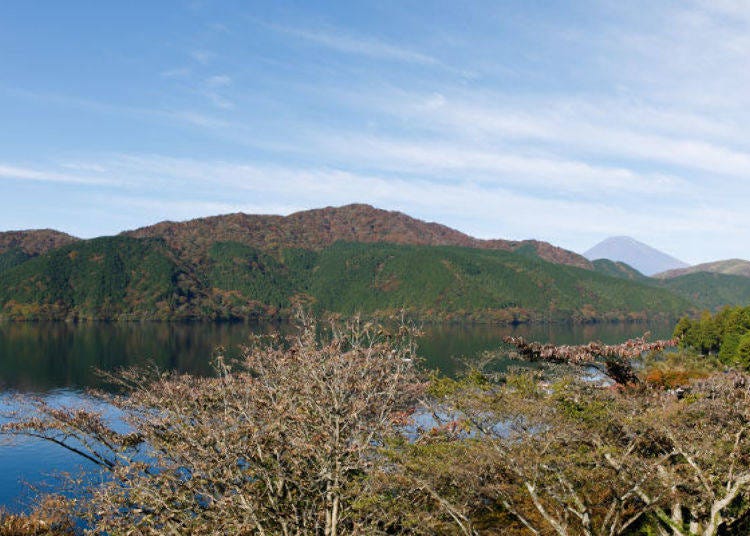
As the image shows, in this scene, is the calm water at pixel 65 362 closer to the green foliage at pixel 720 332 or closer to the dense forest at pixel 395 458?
the dense forest at pixel 395 458

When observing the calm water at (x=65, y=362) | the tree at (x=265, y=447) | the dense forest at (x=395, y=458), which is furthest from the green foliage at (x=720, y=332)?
the tree at (x=265, y=447)

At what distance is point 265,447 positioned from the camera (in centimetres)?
1514

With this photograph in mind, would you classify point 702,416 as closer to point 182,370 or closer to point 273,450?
point 273,450

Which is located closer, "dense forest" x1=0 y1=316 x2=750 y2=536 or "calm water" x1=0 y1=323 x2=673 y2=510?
"dense forest" x1=0 y1=316 x2=750 y2=536

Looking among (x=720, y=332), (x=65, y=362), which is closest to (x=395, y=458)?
(x=720, y=332)

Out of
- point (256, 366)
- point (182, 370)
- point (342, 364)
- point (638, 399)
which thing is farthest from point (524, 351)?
point (182, 370)

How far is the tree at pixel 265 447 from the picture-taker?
13.8m

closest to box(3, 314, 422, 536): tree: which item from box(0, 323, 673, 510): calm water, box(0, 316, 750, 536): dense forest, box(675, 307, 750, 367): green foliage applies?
box(0, 316, 750, 536): dense forest

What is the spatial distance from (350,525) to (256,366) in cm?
556

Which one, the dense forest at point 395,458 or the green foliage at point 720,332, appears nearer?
the dense forest at point 395,458

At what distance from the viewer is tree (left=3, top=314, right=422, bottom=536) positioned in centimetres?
1376

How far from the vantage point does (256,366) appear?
60.3 feet

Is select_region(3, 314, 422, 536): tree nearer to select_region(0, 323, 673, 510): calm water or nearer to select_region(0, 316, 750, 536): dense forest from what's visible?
select_region(0, 316, 750, 536): dense forest

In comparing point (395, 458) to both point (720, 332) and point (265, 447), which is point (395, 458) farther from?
point (720, 332)
